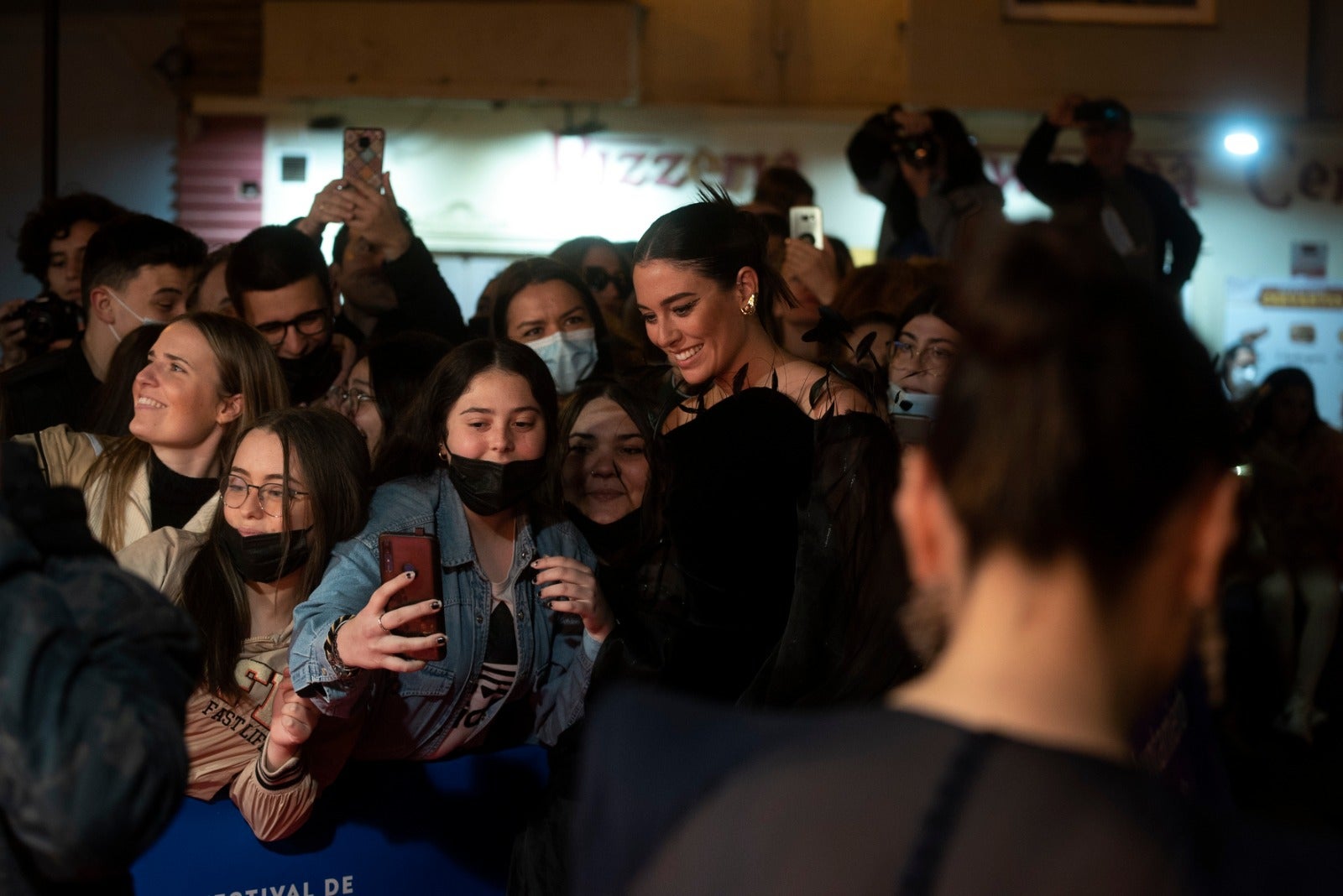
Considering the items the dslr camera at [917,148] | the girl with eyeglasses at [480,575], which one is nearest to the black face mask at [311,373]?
the girl with eyeglasses at [480,575]

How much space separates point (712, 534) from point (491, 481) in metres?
0.51

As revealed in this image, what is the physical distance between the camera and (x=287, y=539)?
2896 mm

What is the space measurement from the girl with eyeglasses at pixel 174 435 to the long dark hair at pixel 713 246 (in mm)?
1049

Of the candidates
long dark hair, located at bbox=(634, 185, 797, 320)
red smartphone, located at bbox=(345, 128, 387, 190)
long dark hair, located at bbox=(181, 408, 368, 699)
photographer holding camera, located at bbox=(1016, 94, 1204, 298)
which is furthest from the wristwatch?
photographer holding camera, located at bbox=(1016, 94, 1204, 298)

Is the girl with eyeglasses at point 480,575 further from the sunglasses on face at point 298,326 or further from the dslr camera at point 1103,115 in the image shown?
the dslr camera at point 1103,115

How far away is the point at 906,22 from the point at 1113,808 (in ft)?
30.0

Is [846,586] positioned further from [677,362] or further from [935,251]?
[935,251]

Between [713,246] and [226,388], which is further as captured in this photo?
[226,388]

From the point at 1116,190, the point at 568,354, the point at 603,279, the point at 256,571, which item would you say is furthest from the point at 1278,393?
the point at 256,571

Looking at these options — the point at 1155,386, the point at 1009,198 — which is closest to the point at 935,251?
the point at 1009,198

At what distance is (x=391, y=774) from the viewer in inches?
116

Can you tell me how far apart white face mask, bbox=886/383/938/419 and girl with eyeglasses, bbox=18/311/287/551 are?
155 cm

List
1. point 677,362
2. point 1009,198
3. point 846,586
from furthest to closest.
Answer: point 1009,198 → point 677,362 → point 846,586

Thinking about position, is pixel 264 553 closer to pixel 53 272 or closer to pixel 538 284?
pixel 538 284
